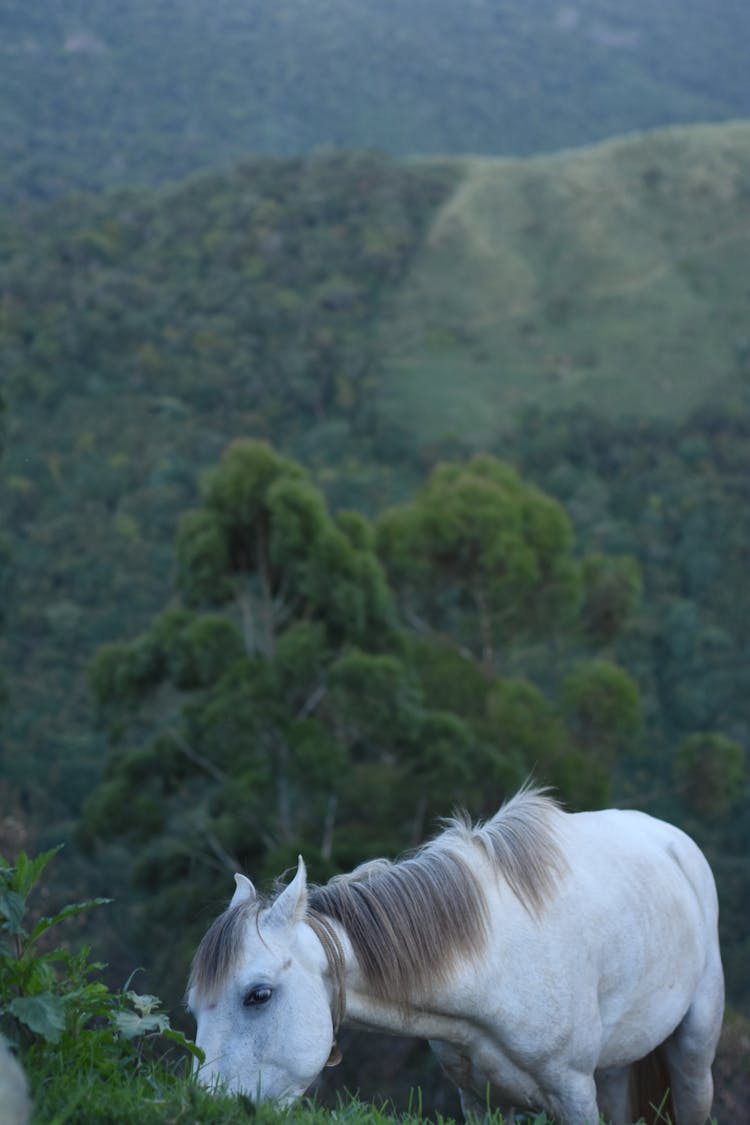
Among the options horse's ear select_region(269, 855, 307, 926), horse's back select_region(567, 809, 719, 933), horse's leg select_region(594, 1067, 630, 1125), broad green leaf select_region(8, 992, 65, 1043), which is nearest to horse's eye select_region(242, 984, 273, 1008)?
horse's ear select_region(269, 855, 307, 926)

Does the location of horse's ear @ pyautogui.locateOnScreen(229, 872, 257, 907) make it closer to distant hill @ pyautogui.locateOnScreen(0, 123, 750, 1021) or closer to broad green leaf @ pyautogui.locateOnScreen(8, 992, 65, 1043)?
broad green leaf @ pyautogui.locateOnScreen(8, 992, 65, 1043)

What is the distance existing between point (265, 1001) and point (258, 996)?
0.03m

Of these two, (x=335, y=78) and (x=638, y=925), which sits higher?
(x=638, y=925)

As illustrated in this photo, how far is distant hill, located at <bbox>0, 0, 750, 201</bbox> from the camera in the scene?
73.8 metres

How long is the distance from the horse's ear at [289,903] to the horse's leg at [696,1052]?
2.02 metres

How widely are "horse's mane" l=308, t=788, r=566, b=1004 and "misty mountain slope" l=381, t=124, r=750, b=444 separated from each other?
36923 millimetres

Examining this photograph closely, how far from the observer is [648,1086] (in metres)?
4.84

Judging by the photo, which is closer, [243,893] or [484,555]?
[243,893]

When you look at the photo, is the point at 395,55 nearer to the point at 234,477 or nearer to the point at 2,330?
the point at 2,330

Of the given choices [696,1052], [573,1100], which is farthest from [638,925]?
[696,1052]

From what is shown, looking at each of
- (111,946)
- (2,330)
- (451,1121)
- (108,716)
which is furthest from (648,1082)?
(2,330)

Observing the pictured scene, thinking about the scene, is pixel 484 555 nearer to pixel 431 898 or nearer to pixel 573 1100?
pixel 573 1100

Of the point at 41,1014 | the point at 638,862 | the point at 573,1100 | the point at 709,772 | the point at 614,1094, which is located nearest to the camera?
the point at 41,1014

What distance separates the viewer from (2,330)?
1725 inches
